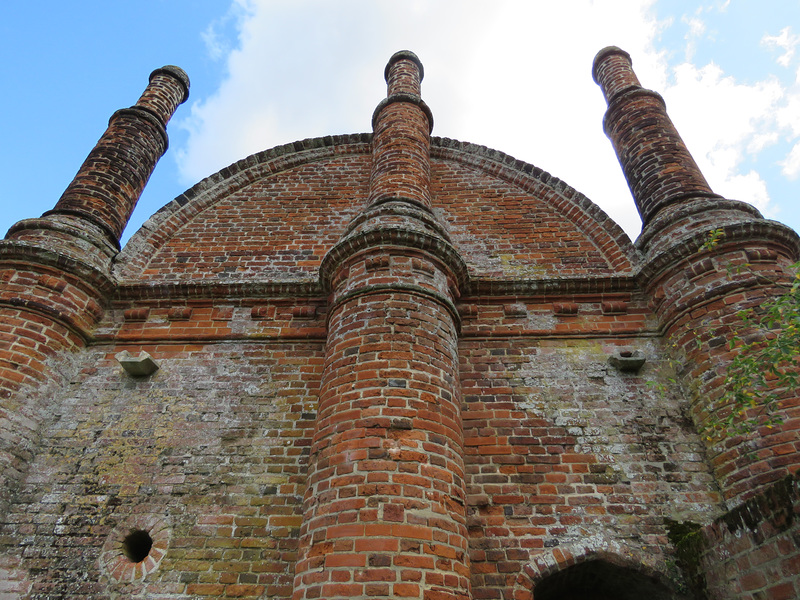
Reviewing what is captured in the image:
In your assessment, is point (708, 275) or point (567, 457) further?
point (708, 275)

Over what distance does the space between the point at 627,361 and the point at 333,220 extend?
4.17 metres

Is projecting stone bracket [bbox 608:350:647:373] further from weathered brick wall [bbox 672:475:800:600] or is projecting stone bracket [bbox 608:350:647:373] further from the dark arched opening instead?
the dark arched opening

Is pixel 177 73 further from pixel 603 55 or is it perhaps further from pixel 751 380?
pixel 751 380

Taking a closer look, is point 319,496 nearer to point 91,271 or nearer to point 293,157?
point 91,271

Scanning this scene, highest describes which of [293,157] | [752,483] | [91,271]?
[293,157]

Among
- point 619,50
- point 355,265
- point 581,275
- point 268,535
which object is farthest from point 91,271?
point 619,50

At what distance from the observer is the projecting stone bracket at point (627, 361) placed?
4.94 m

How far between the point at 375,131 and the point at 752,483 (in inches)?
252

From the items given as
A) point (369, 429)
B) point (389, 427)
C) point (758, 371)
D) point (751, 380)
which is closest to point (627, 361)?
point (751, 380)

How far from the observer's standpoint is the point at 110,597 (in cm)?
394

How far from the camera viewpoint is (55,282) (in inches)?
213

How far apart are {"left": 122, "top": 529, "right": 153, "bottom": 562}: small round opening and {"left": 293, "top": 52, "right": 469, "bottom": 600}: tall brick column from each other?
1586 millimetres

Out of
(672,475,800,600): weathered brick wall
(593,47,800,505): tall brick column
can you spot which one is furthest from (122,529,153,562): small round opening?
(593,47,800,505): tall brick column

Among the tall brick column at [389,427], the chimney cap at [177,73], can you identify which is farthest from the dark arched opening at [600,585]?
the chimney cap at [177,73]
